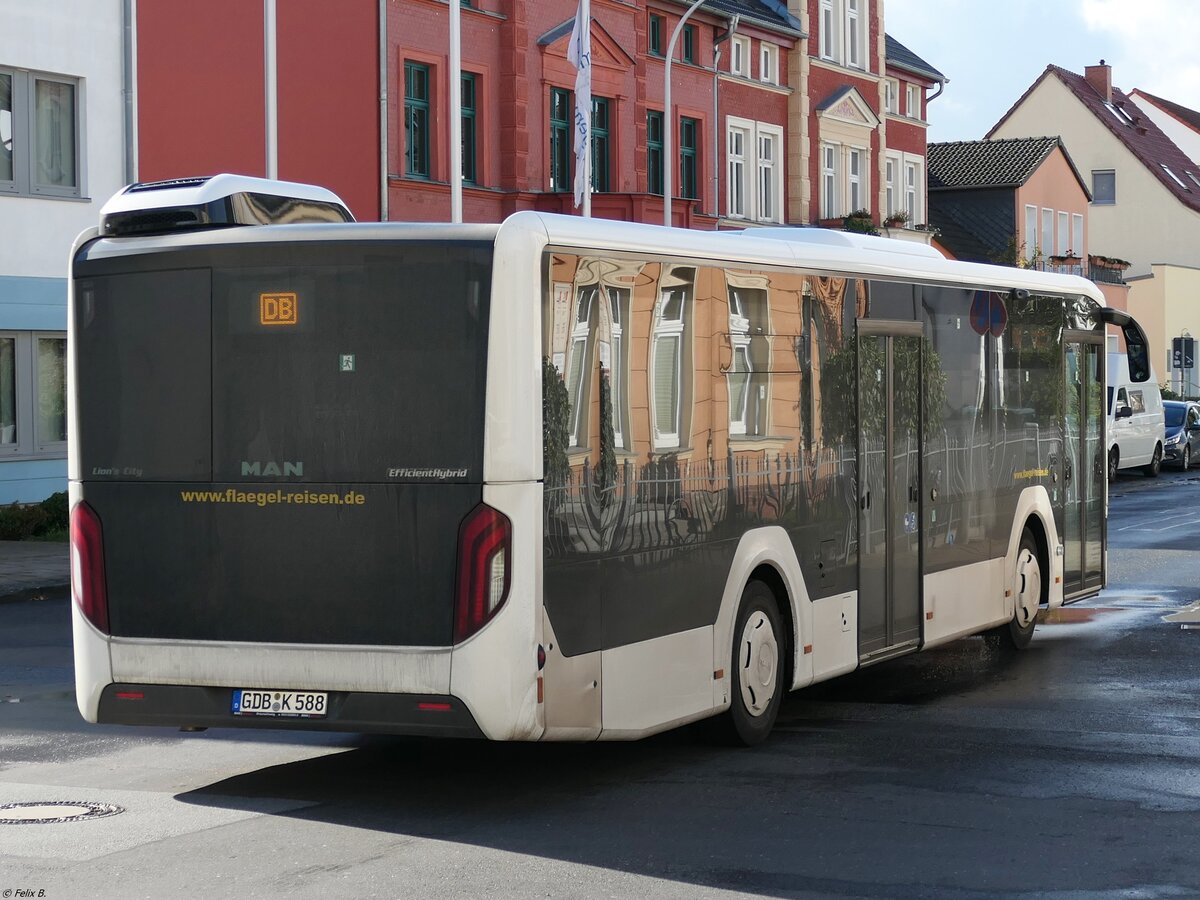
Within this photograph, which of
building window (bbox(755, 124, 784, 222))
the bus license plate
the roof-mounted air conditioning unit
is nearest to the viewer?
the bus license plate

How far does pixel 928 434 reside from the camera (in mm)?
12695

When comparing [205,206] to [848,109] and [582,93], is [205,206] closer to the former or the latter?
[582,93]

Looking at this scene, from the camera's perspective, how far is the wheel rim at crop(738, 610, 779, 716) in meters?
10.3

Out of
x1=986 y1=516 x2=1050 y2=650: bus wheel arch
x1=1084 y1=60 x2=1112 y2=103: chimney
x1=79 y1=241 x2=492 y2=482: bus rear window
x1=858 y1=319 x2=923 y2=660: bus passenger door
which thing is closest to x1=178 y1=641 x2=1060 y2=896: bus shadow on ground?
x1=858 y1=319 x2=923 y2=660: bus passenger door

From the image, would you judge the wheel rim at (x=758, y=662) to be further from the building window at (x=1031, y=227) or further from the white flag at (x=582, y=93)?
the building window at (x=1031, y=227)

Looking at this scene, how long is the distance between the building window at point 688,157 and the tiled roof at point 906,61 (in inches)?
465

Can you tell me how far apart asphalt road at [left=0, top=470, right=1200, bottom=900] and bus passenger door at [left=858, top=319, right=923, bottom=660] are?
49cm

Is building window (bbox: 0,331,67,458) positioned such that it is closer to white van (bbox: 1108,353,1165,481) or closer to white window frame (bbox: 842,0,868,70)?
white van (bbox: 1108,353,1165,481)

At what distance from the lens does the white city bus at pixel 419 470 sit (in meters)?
8.41

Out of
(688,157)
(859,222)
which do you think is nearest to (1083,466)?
(688,157)

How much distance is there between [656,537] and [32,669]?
21.0 ft

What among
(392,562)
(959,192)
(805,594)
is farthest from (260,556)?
(959,192)

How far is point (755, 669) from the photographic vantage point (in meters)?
10.4

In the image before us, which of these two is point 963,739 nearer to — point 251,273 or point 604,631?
point 604,631
